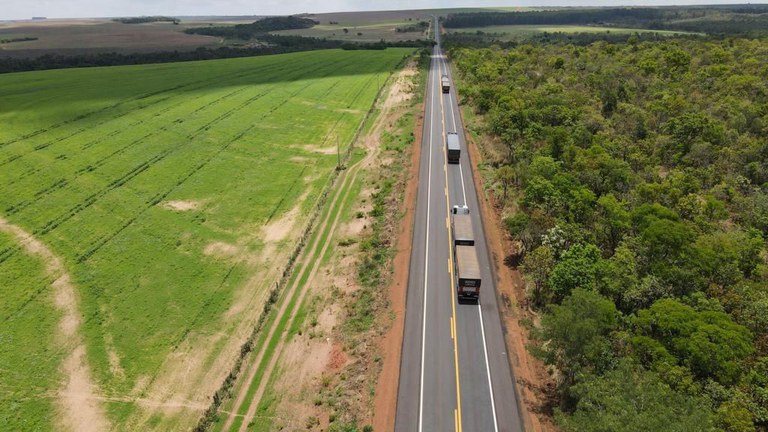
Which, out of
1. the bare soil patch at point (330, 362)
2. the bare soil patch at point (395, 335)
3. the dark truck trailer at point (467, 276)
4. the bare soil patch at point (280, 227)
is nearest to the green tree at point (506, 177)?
the bare soil patch at point (395, 335)

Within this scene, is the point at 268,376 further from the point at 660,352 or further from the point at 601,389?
the point at 660,352

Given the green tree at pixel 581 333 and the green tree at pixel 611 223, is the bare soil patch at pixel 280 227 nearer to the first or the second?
the green tree at pixel 581 333

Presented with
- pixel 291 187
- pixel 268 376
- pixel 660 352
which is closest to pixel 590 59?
pixel 291 187

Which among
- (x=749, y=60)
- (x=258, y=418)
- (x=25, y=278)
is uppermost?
(x=749, y=60)

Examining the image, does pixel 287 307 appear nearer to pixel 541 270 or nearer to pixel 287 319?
pixel 287 319

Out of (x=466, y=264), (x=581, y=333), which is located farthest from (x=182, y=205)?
(x=581, y=333)

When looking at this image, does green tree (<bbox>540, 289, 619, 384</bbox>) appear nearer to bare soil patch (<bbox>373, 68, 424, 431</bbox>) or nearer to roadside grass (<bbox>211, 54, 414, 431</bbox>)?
bare soil patch (<bbox>373, 68, 424, 431</bbox>)
